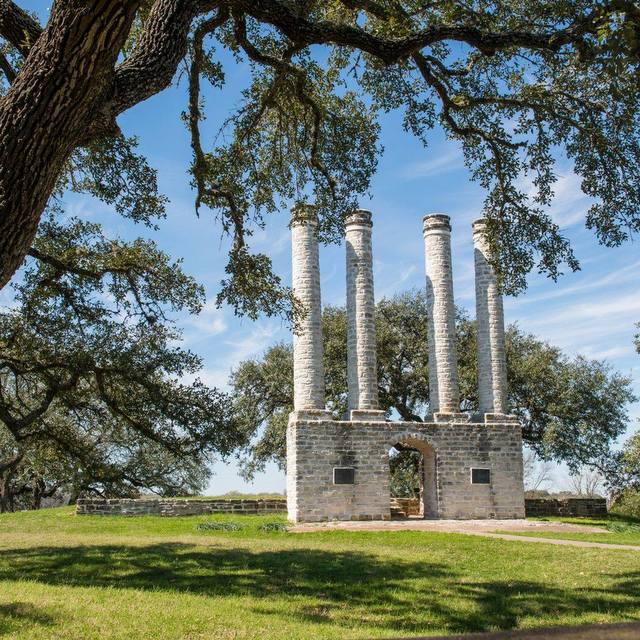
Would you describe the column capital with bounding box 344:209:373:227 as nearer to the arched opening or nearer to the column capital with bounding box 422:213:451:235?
the column capital with bounding box 422:213:451:235

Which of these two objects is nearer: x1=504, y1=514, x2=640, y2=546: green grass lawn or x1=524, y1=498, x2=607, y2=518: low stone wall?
x1=504, y1=514, x2=640, y2=546: green grass lawn

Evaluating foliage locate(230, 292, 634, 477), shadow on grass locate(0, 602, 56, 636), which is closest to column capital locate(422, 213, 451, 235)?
foliage locate(230, 292, 634, 477)

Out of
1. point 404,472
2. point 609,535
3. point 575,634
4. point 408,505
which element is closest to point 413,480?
point 404,472

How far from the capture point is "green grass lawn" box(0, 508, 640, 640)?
7.45 meters

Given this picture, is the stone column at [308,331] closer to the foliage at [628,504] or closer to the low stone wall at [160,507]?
the low stone wall at [160,507]

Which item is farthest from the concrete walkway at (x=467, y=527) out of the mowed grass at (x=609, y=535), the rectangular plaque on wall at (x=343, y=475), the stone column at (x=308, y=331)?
the stone column at (x=308, y=331)

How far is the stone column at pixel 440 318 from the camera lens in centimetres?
2548

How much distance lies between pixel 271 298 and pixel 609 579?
264 inches

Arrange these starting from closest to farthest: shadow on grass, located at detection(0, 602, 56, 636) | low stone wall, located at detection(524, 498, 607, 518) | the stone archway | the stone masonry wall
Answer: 1. shadow on grass, located at detection(0, 602, 56, 636)
2. the stone masonry wall
3. the stone archway
4. low stone wall, located at detection(524, 498, 607, 518)

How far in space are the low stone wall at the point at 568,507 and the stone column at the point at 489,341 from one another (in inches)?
180

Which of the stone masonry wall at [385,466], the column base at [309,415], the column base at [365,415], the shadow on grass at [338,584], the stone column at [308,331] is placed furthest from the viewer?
the column base at [365,415]

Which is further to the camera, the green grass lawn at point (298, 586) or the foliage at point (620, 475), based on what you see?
the foliage at point (620, 475)

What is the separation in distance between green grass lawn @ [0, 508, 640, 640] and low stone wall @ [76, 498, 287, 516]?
18.6 feet

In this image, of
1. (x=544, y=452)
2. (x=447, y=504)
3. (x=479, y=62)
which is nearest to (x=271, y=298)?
(x=479, y=62)
